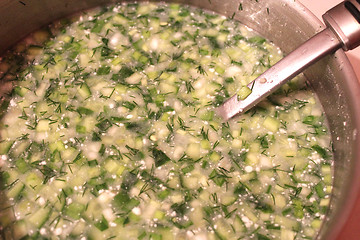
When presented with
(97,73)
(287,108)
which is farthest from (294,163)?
(97,73)

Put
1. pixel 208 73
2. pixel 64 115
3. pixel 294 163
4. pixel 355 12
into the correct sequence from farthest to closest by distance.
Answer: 1. pixel 208 73
2. pixel 64 115
3. pixel 294 163
4. pixel 355 12

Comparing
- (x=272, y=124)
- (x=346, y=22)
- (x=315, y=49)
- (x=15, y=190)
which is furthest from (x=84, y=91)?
(x=346, y=22)

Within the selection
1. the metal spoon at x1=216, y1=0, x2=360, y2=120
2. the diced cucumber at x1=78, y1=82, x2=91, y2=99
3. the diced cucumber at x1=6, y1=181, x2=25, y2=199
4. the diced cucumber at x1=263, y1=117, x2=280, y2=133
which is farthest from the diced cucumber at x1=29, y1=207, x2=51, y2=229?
the diced cucumber at x1=263, y1=117, x2=280, y2=133

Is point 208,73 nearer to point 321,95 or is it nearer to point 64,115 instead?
point 321,95

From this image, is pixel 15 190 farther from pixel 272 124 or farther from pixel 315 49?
pixel 315 49

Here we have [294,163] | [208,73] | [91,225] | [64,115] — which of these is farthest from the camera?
[208,73]

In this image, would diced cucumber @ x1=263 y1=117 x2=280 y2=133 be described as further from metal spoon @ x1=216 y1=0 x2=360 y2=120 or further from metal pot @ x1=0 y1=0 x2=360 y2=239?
metal pot @ x1=0 y1=0 x2=360 y2=239

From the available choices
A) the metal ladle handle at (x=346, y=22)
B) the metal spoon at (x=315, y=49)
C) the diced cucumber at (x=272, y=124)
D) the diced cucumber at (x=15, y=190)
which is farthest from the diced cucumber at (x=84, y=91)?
the metal ladle handle at (x=346, y=22)
